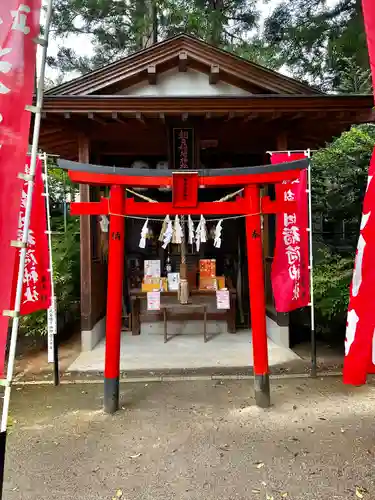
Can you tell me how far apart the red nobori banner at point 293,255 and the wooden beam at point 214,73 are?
239 centimetres

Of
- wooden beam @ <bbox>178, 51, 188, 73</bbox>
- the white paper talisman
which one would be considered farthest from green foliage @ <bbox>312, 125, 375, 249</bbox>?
wooden beam @ <bbox>178, 51, 188, 73</bbox>

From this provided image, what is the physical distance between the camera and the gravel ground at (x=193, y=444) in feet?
11.4

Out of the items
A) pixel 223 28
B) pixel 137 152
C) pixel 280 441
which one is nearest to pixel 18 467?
pixel 280 441

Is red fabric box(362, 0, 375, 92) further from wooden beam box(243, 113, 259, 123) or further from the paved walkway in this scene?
the paved walkway

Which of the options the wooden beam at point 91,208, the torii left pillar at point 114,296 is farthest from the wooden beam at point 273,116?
the wooden beam at point 91,208

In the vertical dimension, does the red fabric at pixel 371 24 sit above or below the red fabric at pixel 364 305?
above

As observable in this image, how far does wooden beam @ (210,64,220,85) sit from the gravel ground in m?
5.85

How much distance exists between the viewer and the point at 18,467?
150 inches

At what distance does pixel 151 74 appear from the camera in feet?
24.9

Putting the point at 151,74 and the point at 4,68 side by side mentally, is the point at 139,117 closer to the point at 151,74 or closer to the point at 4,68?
the point at 151,74

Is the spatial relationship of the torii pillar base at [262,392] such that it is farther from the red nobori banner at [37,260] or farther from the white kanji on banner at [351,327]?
the red nobori banner at [37,260]

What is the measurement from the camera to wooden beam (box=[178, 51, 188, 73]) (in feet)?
24.6

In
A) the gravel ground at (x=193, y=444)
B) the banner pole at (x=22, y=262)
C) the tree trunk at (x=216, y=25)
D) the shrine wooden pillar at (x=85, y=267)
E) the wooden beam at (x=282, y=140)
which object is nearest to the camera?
the banner pole at (x=22, y=262)

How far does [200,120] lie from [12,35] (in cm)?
531
